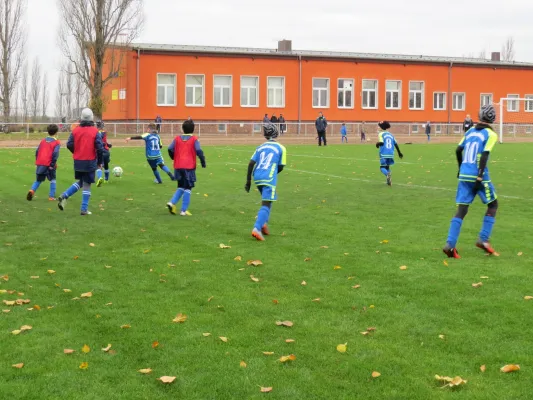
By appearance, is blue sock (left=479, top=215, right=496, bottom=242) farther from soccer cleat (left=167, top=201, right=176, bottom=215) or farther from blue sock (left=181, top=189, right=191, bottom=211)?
soccer cleat (left=167, top=201, right=176, bottom=215)

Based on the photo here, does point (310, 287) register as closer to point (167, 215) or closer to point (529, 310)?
point (529, 310)

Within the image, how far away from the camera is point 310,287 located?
8703 mm

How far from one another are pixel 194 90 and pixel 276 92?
635 centimetres

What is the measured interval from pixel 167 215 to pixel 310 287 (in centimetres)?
706

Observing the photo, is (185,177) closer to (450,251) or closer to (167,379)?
(450,251)

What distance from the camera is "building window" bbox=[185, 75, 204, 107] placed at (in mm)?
57219

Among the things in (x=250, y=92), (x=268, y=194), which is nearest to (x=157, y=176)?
(x=268, y=194)

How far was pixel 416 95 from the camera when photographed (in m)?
63.4

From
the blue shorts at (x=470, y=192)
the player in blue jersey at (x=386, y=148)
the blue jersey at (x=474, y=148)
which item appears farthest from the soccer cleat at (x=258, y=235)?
the player in blue jersey at (x=386, y=148)

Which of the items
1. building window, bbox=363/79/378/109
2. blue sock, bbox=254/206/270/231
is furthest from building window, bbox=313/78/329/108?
blue sock, bbox=254/206/270/231

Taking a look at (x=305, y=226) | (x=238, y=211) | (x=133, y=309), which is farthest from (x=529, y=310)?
(x=238, y=211)

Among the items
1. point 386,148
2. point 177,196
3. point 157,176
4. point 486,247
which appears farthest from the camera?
point 157,176

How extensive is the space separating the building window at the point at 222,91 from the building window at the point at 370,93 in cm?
1103

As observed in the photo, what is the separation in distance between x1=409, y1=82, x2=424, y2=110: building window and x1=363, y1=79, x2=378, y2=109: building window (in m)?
3.03
